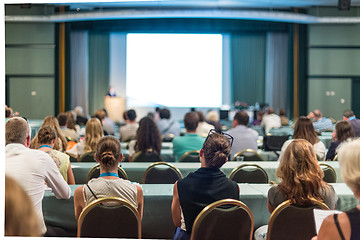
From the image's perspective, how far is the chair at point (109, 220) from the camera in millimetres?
2844

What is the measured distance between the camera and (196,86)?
17.5m

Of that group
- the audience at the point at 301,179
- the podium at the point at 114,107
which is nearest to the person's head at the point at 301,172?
the audience at the point at 301,179

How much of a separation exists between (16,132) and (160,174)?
5.21 ft

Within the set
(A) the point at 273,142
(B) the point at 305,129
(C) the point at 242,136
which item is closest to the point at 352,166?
(B) the point at 305,129

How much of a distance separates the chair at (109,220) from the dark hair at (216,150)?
22.1 inches

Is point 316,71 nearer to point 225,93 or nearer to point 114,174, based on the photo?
point 225,93

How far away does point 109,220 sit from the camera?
2867mm

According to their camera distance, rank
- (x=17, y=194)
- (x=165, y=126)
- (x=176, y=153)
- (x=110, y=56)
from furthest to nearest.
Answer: (x=110, y=56) → (x=165, y=126) → (x=176, y=153) → (x=17, y=194)

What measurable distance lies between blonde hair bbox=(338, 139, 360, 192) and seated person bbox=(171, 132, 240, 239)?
37.6 inches

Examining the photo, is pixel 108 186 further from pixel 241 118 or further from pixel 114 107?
pixel 114 107

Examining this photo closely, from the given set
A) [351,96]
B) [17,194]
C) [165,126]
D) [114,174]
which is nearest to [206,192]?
[114,174]

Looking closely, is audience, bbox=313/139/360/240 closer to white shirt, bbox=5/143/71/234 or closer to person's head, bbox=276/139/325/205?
person's head, bbox=276/139/325/205

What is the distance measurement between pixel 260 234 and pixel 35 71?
14.4 meters

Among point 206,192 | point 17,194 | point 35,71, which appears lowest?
point 206,192
